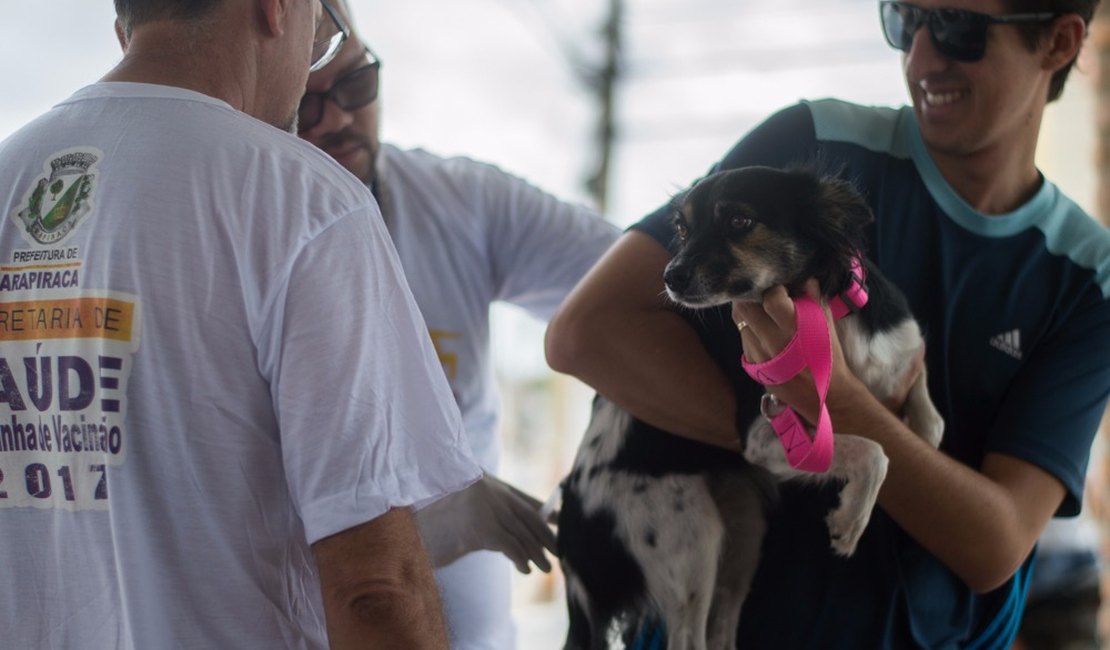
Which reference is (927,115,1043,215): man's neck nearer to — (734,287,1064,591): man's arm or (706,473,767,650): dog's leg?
(734,287,1064,591): man's arm

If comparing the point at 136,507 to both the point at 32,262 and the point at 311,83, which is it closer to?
the point at 32,262

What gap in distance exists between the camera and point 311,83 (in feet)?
6.95

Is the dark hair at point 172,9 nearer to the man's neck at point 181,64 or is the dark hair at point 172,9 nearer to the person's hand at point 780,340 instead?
the man's neck at point 181,64

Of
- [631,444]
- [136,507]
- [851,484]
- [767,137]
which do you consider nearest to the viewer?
[136,507]

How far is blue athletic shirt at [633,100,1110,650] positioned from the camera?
1735 mm

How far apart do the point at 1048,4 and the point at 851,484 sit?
854 mm

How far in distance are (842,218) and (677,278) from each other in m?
0.27

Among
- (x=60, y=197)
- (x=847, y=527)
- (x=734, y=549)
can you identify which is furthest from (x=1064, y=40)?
(x=60, y=197)

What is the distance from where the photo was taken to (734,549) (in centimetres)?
194

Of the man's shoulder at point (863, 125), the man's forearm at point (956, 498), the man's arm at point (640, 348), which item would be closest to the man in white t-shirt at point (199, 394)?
the man's arm at point (640, 348)

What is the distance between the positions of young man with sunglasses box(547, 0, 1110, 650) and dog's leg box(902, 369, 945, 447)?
0.15ft

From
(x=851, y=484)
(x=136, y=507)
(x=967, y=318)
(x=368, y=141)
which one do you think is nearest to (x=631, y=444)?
(x=851, y=484)

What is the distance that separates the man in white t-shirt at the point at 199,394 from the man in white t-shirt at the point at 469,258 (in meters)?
0.71

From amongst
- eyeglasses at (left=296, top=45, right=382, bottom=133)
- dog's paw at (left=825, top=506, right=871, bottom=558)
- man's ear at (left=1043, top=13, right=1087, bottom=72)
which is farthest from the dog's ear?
eyeglasses at (left=296, top=45, right=382, bottom=133)
